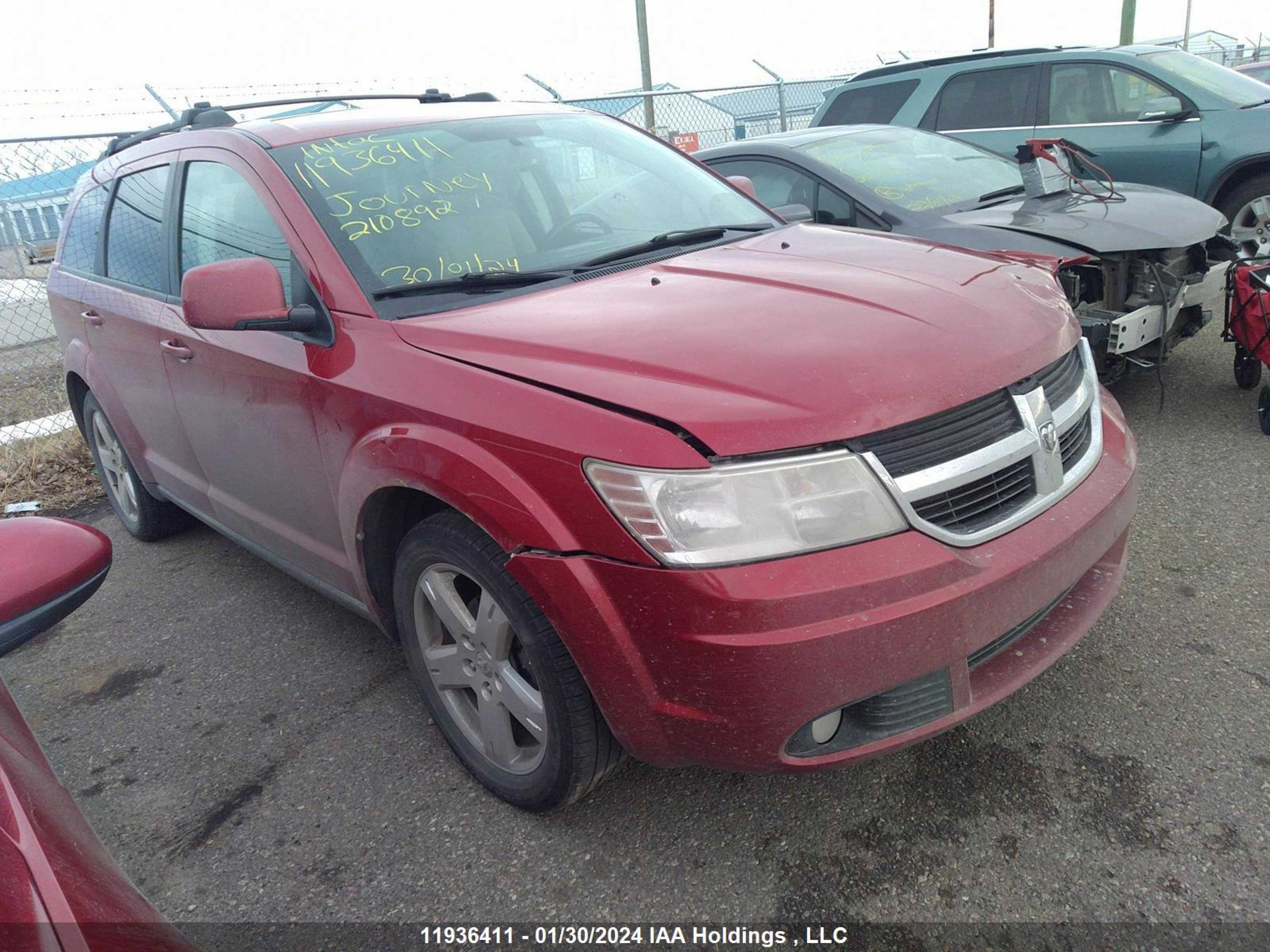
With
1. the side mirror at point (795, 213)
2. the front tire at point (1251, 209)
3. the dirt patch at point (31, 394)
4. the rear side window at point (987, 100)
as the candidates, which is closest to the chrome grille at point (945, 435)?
the side mirror at point (795, 213)

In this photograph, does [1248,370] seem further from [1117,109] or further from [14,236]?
[14,236]

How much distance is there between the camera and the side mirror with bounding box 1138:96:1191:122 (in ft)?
21.6

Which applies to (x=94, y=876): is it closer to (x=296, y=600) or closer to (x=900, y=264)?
(x=900, y=264)

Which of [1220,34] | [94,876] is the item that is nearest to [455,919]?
[94,876]

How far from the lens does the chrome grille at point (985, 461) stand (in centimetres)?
183

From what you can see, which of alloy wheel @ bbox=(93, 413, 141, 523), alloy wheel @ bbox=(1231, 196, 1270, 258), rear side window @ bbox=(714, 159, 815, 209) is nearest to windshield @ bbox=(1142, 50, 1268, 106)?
alloy wheel @ bbox=(1231, 196, 1270, 258)

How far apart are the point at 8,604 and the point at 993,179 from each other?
523 centimetres

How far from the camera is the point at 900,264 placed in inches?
97.8

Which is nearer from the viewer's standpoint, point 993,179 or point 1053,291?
point 1053,291

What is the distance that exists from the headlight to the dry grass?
4.66 metres

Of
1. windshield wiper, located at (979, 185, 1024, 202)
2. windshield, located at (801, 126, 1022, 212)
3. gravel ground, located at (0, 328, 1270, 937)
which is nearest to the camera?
gravel ground, located at (0, 328, 1270, 937)

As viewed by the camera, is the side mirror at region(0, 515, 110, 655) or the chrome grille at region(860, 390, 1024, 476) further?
the chrome grille at region(860, 390, 1024, 476)

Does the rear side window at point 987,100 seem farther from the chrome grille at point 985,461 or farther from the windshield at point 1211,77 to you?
the chrome grille at point 985,461

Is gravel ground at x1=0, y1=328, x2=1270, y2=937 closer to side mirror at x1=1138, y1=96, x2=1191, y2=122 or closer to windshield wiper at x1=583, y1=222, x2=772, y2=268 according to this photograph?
windshield wiper at x1=583, y1=222, x2=772, y2=268
